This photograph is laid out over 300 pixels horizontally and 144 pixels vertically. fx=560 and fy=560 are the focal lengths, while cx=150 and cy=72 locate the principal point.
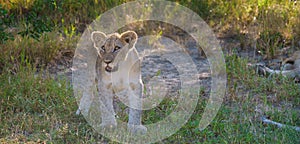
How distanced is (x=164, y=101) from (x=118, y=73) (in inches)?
41.7

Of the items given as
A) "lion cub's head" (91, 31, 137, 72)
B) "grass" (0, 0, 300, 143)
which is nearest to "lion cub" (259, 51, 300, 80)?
"grass" (0, 0, 300, 143)

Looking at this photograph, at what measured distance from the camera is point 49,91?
19.4ft

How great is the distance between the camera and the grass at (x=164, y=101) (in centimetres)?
500

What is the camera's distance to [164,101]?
584 cm

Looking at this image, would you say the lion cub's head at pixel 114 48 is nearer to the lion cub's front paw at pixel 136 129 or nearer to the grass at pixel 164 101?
the lion cub's front paw at pixel 136 129

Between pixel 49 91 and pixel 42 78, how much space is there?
0.42 m

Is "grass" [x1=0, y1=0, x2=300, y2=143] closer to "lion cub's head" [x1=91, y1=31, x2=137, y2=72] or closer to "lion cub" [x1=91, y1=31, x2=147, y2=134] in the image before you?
"lion cub" [x1=91, y1=31, x2=147, y2=134]

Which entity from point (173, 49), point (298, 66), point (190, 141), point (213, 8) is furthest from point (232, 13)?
point (190, 141)

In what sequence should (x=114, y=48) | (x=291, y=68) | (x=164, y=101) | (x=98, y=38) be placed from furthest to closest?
1. (x=291, y=68)
2. (x=164, y=101)
3. (x=98, y=38)
4. (x=114, y=48)

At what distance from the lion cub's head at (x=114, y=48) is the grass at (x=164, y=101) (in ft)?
2.21

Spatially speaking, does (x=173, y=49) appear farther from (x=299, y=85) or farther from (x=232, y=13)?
(x=299, y=85)

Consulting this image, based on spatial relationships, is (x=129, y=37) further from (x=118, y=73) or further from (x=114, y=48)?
(x=118, y=73)

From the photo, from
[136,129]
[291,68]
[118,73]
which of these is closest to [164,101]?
[136,129]

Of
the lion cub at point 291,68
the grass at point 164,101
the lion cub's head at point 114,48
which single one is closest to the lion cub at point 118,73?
the lion cub's head at point 114,48
